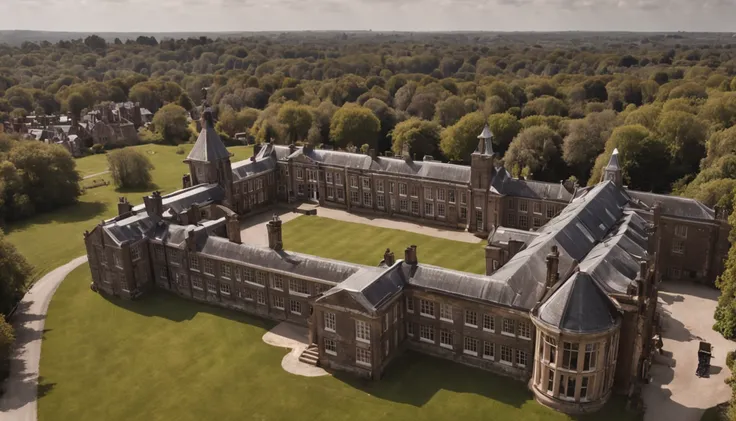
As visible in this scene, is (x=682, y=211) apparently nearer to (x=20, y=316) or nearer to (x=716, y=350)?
(x=716, y=350)

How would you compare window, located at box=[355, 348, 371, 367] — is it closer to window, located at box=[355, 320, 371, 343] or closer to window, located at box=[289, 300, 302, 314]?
window, located at box=[355, 320, 371, 343]

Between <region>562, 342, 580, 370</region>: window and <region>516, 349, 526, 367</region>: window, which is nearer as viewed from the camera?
<region>562, 342, 580, 370</region>: window

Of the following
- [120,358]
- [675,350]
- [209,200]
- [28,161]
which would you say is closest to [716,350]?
[675,350]

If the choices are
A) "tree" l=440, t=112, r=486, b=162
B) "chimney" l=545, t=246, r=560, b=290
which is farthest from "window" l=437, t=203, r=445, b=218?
"chimney" l=545, t=246, r=560, b=290

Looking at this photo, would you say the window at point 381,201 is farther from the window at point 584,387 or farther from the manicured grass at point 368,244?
the window at point 584,387

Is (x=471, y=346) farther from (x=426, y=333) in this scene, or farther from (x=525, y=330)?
(x=525, y=330)

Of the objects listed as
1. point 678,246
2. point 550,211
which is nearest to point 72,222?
point 550,211
